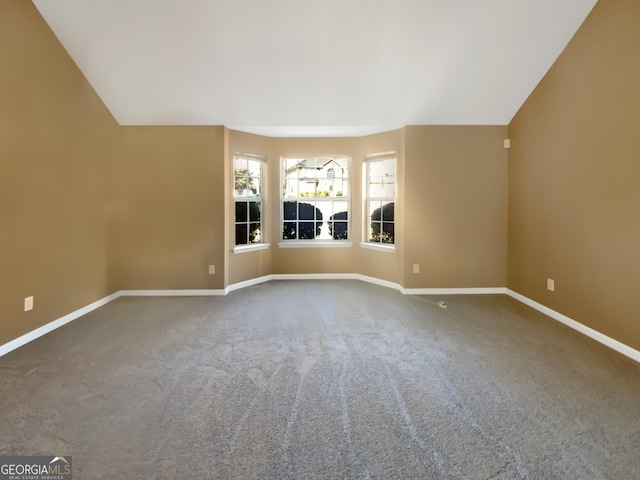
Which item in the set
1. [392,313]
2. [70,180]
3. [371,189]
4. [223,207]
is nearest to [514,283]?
[392,313]

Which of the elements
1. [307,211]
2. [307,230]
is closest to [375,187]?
[307,211]

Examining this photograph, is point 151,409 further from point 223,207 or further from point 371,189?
point 371,189

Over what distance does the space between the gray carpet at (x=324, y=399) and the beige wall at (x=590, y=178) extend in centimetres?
47

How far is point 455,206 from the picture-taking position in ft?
14.4

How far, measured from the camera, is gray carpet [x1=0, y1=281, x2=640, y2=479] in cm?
148

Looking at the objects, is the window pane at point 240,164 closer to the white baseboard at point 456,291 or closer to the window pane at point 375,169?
the window pane at point 375,169

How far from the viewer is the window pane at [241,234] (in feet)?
15.8

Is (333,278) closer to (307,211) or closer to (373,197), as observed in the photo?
(307,211)

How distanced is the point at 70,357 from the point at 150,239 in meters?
2.04

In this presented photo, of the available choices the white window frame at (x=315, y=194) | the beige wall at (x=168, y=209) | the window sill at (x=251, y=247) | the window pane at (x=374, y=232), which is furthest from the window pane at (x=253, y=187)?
the window pane at (x=374, y=232)

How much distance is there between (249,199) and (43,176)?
2.51m

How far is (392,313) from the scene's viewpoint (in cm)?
361

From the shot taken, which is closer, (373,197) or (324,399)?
(324,399)

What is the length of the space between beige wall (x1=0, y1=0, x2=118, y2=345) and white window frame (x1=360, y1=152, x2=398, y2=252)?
3751 millimetres
